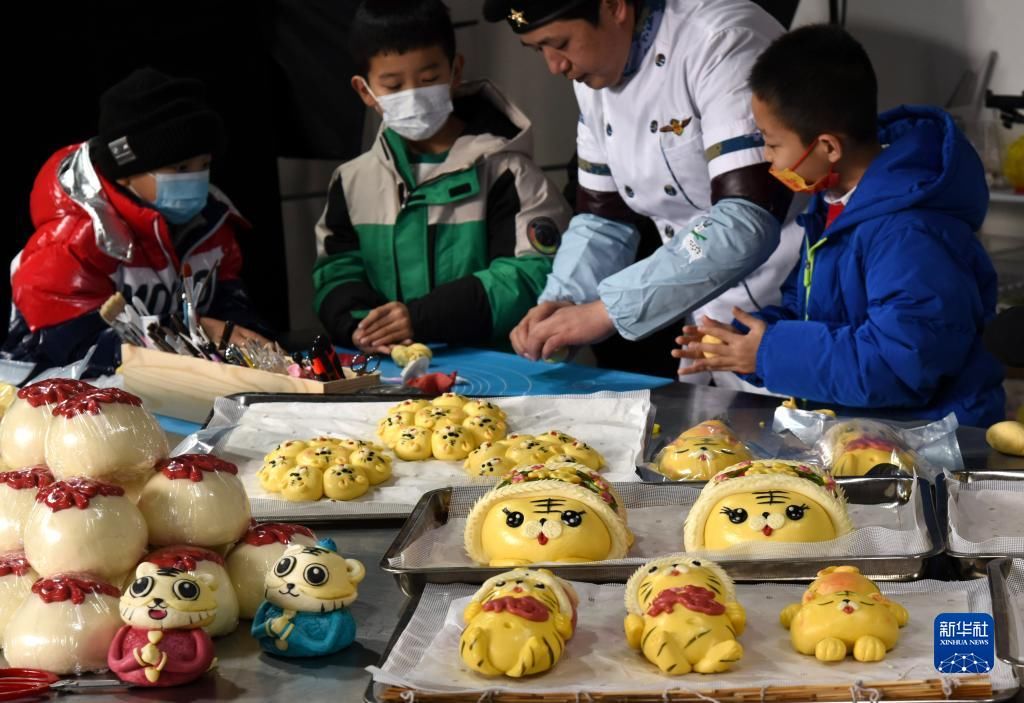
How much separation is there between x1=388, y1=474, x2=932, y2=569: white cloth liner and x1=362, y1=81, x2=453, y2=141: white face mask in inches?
62.6

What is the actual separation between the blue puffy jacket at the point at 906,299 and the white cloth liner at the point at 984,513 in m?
0.54

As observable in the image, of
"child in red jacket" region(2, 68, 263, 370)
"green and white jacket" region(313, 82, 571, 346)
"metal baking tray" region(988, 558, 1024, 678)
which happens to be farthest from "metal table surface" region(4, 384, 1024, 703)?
"green and white jacket" region(313, 82, 571, 346)

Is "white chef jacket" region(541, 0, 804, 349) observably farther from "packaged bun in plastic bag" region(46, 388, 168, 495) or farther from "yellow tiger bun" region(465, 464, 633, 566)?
"packaged bun in plastic bag" region(46, 388, 168, 495)

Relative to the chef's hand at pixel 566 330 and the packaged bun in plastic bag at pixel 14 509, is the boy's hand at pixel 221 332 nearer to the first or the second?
the chef's hand at pixel 566 330

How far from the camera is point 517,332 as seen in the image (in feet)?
8.19

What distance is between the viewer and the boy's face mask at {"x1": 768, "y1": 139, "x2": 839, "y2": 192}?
215 cm

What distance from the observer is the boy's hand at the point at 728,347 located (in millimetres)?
2201

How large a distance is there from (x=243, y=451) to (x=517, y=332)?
756mm

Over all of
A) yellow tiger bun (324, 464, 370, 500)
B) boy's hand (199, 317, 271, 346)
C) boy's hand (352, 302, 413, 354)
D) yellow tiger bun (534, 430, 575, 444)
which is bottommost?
boy's hand (352, 302, 413, 354)

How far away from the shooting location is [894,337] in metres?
2.03

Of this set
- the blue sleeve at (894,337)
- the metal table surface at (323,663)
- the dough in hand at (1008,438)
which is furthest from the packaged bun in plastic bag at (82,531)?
the blue sleeve at (894,337)

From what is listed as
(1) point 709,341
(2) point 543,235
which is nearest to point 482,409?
(1) point 709,341

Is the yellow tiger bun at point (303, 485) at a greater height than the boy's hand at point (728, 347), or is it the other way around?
the yellow tiger bun at point (303, 485)

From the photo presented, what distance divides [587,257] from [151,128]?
93 cm
